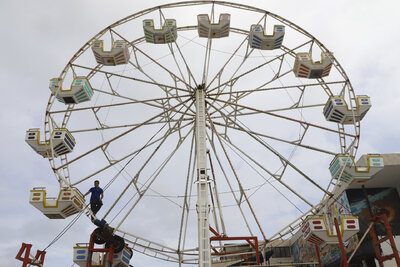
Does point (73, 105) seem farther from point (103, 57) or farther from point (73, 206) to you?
point (73, 206)

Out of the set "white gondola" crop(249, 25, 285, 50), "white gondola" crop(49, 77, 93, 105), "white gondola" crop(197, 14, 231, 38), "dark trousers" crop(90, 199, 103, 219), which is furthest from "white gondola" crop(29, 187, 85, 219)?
"white gondola" crop(249, 25, 285, 50)

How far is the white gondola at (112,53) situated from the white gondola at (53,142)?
4085 millimetres

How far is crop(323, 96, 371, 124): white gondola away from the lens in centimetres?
1566

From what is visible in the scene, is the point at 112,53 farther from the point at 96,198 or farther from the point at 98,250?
the point at 98,250

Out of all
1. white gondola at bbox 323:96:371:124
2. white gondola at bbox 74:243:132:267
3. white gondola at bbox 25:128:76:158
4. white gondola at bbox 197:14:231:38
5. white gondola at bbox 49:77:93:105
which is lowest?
white gondola at bbox 74:243:132:267

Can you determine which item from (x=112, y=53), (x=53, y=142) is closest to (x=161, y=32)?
(x=112, y=53)

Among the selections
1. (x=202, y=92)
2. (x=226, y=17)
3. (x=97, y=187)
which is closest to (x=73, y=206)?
(x=97, y=187)

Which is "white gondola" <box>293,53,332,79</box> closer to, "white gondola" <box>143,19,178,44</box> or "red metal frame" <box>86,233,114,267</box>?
"white gondola" <box>143,19,178,44</box>

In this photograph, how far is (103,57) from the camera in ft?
54.5

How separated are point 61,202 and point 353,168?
11.6m

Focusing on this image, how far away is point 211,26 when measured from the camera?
17031 millimetres

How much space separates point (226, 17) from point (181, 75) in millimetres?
3648

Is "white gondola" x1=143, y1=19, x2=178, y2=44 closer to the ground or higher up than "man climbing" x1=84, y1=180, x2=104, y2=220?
higher up

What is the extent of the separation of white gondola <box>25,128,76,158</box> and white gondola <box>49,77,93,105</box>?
1.68 meters
